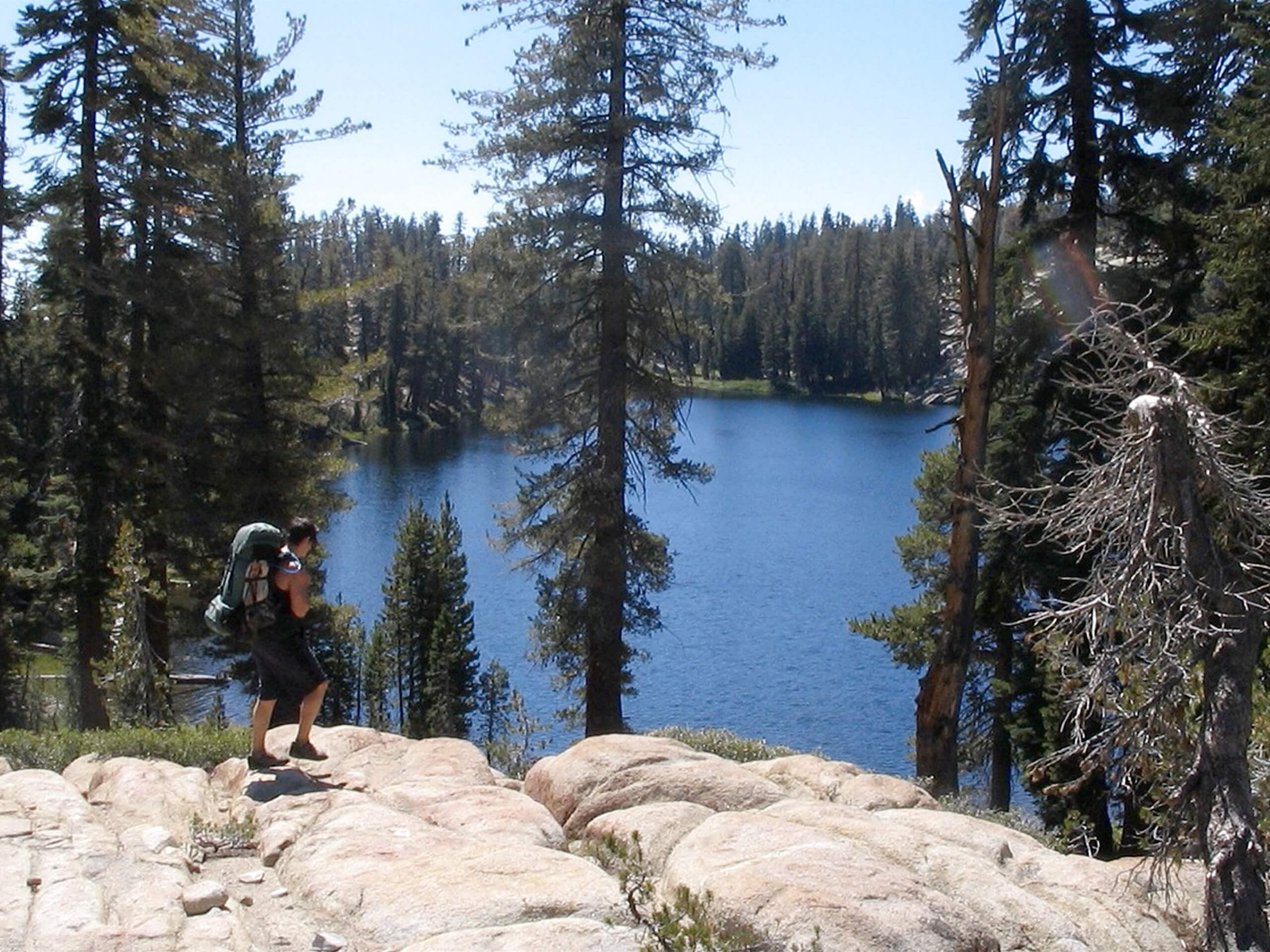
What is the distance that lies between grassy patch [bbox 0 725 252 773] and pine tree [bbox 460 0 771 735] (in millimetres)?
6200

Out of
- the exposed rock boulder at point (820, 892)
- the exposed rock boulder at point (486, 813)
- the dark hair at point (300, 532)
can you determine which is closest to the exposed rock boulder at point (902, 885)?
the exposed rock boulder at point (820, 892)

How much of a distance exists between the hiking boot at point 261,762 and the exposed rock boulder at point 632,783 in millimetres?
1685

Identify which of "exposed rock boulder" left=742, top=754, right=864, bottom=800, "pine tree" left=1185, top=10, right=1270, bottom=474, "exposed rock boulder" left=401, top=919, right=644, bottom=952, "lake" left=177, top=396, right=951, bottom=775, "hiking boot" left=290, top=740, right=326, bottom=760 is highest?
"pine tree" left=1185, top=10, right=1270, bottom=474

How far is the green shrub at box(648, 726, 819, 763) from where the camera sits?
33.8ft

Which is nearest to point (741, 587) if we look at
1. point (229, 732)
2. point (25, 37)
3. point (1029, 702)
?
point (1029, 702)

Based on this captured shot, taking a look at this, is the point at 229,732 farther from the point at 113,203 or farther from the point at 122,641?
the point at 113,203

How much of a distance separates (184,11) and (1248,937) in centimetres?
1807

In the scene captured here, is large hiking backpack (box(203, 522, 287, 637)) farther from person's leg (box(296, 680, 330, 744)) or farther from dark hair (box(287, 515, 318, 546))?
person's leg (box(296, 680, 330, 744))

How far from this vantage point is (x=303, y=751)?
8062 millimetres

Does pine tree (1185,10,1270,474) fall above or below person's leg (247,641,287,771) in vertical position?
above

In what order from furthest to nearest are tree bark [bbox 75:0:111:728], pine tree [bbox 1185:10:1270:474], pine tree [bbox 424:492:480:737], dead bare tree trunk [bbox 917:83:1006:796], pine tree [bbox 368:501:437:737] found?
pine tree [bbox 368:501:437:737] → pine tree [bbox 424:492:480:737] → tree bark [bbox 75:0:111:728] → dead bare tree trunk [bbox 917:83:1006:796] → pine tree [bbox 1185:10:1270:474]

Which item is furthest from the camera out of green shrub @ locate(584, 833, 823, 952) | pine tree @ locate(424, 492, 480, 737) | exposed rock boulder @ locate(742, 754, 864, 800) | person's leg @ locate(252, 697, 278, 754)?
pine tree @ locate(424, 492, 480, 737)

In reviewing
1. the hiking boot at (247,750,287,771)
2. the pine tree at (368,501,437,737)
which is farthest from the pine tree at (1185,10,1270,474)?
the pine tree at (368,501,437,737)

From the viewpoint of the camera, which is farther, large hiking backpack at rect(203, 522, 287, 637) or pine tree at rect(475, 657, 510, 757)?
pine tree at rect(475, 657, 510, 757)
